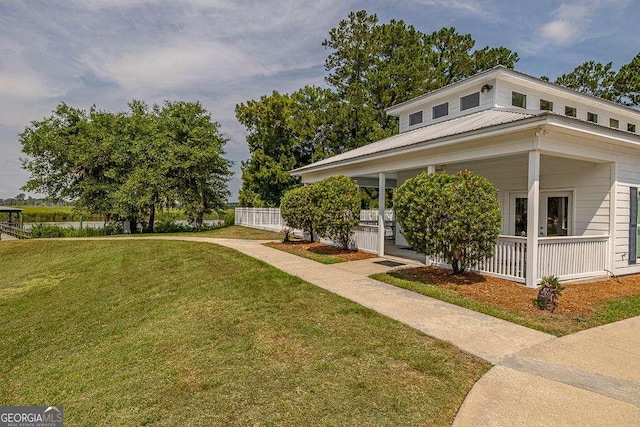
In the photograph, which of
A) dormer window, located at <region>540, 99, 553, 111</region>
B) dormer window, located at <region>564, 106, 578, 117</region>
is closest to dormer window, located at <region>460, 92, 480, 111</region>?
dormer window, located at <region>540, 99, 553, 111</region>

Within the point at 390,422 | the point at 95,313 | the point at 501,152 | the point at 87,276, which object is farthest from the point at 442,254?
the point at 87,276

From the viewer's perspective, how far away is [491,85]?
12.1 m

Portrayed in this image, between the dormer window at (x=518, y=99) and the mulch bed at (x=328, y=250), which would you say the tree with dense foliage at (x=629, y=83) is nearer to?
the dormer window at (x=518, y=99)

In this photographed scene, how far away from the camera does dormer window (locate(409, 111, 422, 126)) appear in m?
15.6

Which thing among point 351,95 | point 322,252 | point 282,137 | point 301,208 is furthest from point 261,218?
point 351,95

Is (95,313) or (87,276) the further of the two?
(87,276)

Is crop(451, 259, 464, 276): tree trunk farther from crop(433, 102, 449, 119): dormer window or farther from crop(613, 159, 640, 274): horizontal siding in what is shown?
crop(433, 102, 449, 119): dormer window

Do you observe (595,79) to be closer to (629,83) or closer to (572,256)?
(629,83)

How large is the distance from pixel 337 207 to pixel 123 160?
744 inches

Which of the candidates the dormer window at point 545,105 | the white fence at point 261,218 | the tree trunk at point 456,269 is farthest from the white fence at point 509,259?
the white fence at point 261,218

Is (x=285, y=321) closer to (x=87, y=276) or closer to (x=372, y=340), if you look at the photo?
(x=372, y=340)

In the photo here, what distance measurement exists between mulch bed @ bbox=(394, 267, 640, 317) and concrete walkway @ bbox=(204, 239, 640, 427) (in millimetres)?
759

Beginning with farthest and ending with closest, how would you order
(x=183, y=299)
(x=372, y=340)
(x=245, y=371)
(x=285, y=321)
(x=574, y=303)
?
(x=183, y=299) → (x=574, y=303) → (x=285, y=321) → (x=372, y=340) → (x=245, y=371)

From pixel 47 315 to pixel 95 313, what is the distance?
58.9 inches
